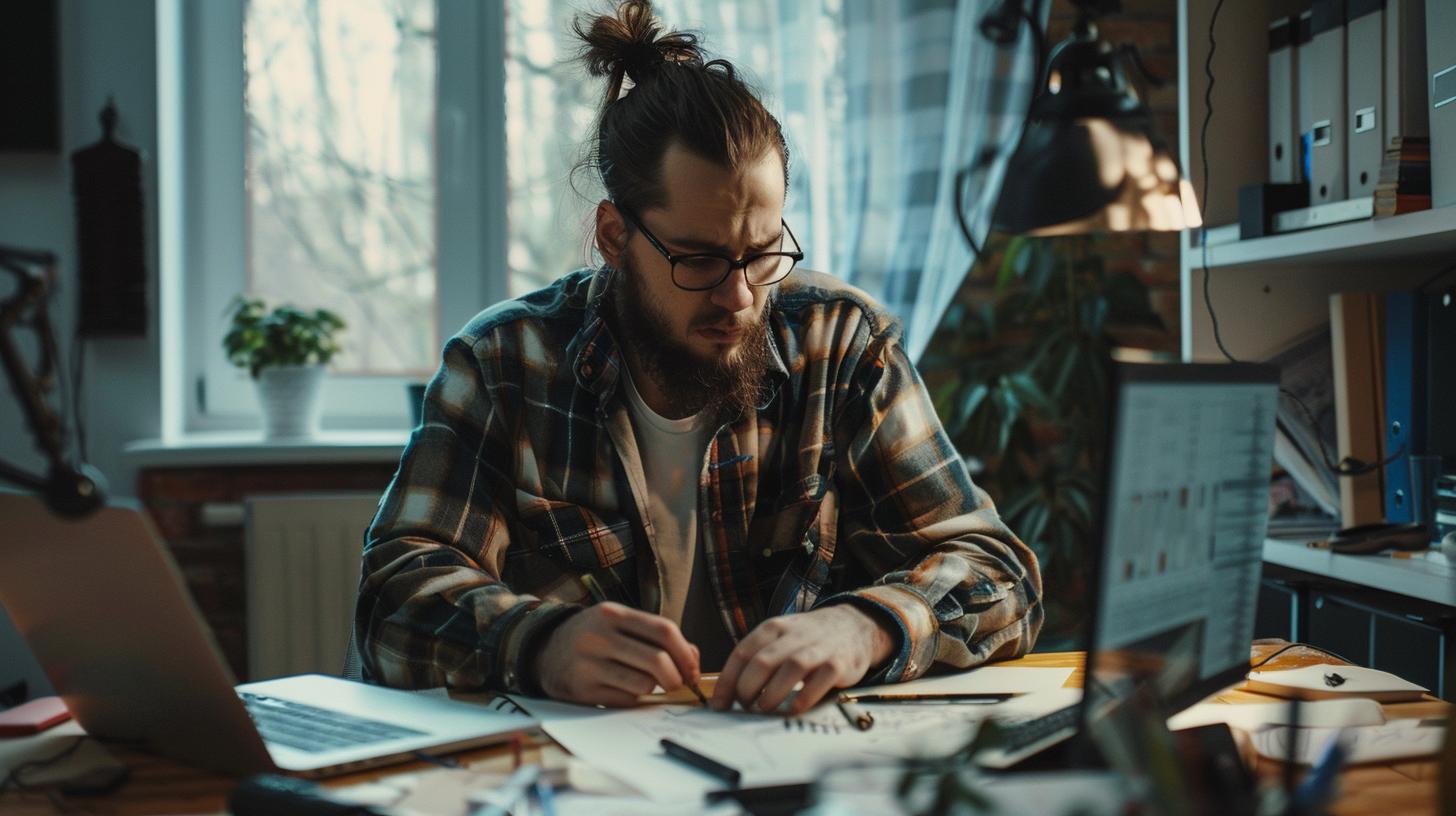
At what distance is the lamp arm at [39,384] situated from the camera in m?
0.57

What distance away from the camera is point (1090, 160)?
1000mm

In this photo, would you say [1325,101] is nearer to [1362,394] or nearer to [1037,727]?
[1362,394]

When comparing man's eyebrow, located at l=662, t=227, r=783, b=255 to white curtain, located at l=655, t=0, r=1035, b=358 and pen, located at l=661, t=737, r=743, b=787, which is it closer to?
pen, located at l=661, t=737, r=743, b=787

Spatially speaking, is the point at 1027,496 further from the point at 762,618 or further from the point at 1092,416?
the point at 762,618

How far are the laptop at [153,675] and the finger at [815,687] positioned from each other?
0.22 m

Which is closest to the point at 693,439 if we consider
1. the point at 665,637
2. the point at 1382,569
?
the point at 665,637

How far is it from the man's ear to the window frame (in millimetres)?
1109

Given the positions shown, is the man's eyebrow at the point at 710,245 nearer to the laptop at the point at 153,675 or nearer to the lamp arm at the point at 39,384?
the laptop at the point at 153,675

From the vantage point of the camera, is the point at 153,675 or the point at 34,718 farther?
the point at 34,718

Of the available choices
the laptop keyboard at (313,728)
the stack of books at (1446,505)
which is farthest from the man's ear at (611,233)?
the stack of books at (1446,505)

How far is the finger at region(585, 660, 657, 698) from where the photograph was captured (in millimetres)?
1012

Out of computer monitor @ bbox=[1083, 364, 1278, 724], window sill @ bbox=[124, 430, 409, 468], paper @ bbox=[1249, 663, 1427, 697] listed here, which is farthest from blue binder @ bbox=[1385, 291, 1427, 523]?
window sill @ bbox=[124, 430, 409, 468]

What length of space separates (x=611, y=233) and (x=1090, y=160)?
72cm

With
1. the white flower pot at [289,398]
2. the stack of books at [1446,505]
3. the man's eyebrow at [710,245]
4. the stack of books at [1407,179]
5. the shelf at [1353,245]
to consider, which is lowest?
the stack of books at [1446,505]
